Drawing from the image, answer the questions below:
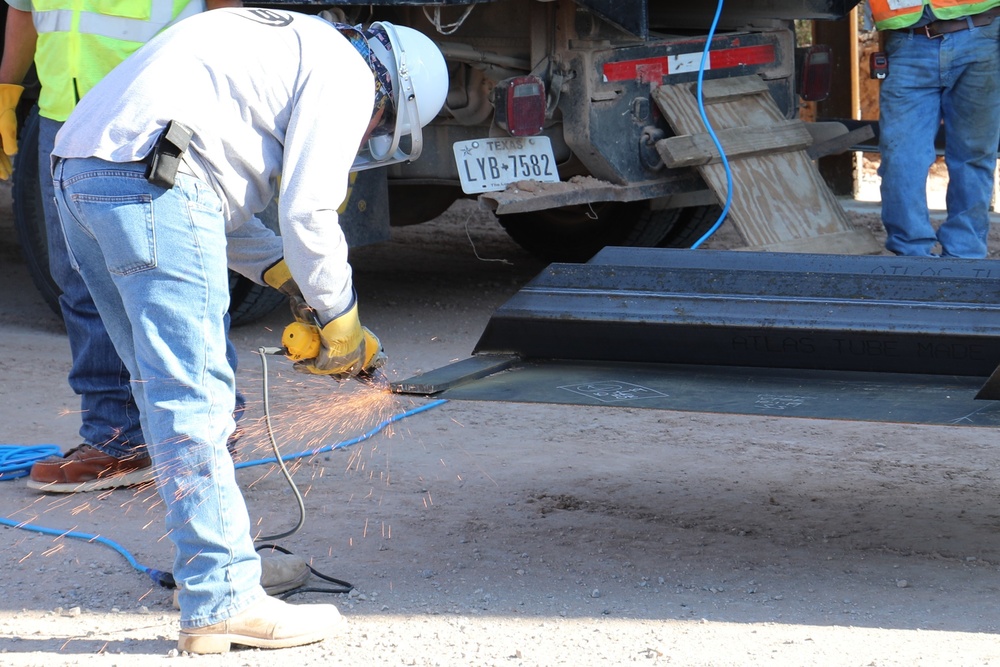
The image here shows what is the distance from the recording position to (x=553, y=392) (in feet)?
10.8

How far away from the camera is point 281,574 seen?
332 cm

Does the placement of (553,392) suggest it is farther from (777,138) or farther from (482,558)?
(777,138)

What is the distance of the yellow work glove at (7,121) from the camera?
436cm

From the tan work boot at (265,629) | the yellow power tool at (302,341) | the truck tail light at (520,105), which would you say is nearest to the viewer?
the tan work boot at (265,629)

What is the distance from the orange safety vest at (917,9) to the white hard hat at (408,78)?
11.7 feet

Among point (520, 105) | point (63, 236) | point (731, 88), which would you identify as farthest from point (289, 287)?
point (731, 88)

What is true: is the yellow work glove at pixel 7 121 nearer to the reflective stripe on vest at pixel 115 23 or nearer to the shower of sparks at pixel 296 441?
the reflective stripe on vest at pixel 115 23

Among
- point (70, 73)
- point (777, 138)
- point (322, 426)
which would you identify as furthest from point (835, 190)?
point (70, 73)

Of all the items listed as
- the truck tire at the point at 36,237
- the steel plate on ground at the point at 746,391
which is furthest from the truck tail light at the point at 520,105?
the steel plate on ground at the point at 746,391

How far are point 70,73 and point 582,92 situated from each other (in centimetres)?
242

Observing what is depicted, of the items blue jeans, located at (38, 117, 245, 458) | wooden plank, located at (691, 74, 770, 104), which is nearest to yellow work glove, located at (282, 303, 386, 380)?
blue jeans, located at (38, 117, 245, 458)

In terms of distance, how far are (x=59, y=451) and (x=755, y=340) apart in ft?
7.66

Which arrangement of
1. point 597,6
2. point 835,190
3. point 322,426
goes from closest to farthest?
1. point 322,426
2. point 597,6
3. point 835,190

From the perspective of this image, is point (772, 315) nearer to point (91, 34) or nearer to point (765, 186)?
point (91, 34)
